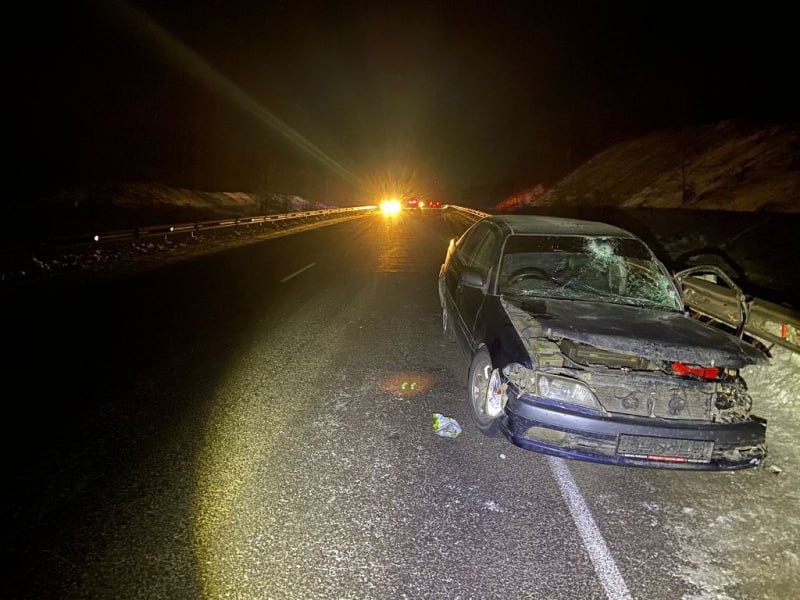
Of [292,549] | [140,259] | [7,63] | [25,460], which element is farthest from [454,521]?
[7,63]

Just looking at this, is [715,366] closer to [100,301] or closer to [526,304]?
[526,304]

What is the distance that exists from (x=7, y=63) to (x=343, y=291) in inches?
1898

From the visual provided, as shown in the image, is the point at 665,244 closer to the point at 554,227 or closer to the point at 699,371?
the point at 554,227

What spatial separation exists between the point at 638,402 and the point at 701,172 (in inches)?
1188

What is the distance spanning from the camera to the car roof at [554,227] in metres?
5.13

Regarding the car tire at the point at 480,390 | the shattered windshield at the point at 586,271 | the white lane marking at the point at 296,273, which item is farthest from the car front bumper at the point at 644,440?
the white lane marking at the point at 296,273

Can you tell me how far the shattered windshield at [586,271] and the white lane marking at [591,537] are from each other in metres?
1.73

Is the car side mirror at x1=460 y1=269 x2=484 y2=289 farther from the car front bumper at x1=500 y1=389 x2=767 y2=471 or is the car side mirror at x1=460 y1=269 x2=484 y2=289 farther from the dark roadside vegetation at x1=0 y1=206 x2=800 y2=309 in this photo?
the dark roadside vegetation at x1=0 y1=206 x2=800 y2=309

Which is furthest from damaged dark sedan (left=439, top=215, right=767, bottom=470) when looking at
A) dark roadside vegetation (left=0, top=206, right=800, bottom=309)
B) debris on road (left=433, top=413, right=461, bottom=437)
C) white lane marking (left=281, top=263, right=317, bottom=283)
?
white lane marking (left=281, top=263, right=317, bottom=283)

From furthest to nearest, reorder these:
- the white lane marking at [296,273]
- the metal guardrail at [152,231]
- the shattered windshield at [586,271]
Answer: the metal guardrail at [152,231], the white lane marking at [296,273], the shattered windshield at [586,271]

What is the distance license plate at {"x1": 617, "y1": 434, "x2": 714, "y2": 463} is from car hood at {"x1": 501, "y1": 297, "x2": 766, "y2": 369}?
576mm

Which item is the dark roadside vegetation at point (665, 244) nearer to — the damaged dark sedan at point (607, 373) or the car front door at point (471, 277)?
the car front door at point (471, 277)

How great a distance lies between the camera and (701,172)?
28.0 metres

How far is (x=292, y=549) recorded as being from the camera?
8.98ft
